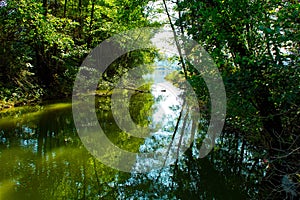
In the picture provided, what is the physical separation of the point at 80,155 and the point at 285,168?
358cm

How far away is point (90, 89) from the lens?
14.3m

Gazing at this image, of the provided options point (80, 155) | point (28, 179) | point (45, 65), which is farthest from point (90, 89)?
point (28, 179)

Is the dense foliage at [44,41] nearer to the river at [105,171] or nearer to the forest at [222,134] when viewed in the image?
→ the forest at [222,134]

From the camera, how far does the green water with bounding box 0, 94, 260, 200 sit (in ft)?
12.6

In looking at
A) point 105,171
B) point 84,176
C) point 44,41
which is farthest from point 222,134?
point 44,41

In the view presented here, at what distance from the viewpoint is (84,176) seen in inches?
172

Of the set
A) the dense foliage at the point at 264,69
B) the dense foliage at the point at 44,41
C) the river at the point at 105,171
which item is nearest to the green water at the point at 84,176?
the river at the point at 105,171

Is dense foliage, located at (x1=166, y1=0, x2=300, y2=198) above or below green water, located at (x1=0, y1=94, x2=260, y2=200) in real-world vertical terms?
above

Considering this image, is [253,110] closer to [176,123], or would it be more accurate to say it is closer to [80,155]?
[80,155]

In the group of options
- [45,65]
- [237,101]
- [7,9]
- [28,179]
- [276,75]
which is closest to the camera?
[276,75]

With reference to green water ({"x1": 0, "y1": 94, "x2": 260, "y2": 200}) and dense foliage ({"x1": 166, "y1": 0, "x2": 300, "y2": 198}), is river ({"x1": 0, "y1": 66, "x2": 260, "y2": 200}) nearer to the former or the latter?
green water ({"x1": 0, "y1": 94, "x2": 260, "y2": 200})

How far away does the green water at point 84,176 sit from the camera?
3847mm

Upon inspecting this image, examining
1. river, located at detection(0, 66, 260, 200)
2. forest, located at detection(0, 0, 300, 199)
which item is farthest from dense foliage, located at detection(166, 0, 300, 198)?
river, located at detection(0, 66, 260, 200)

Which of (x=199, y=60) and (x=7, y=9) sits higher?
(x=7, y=9)
